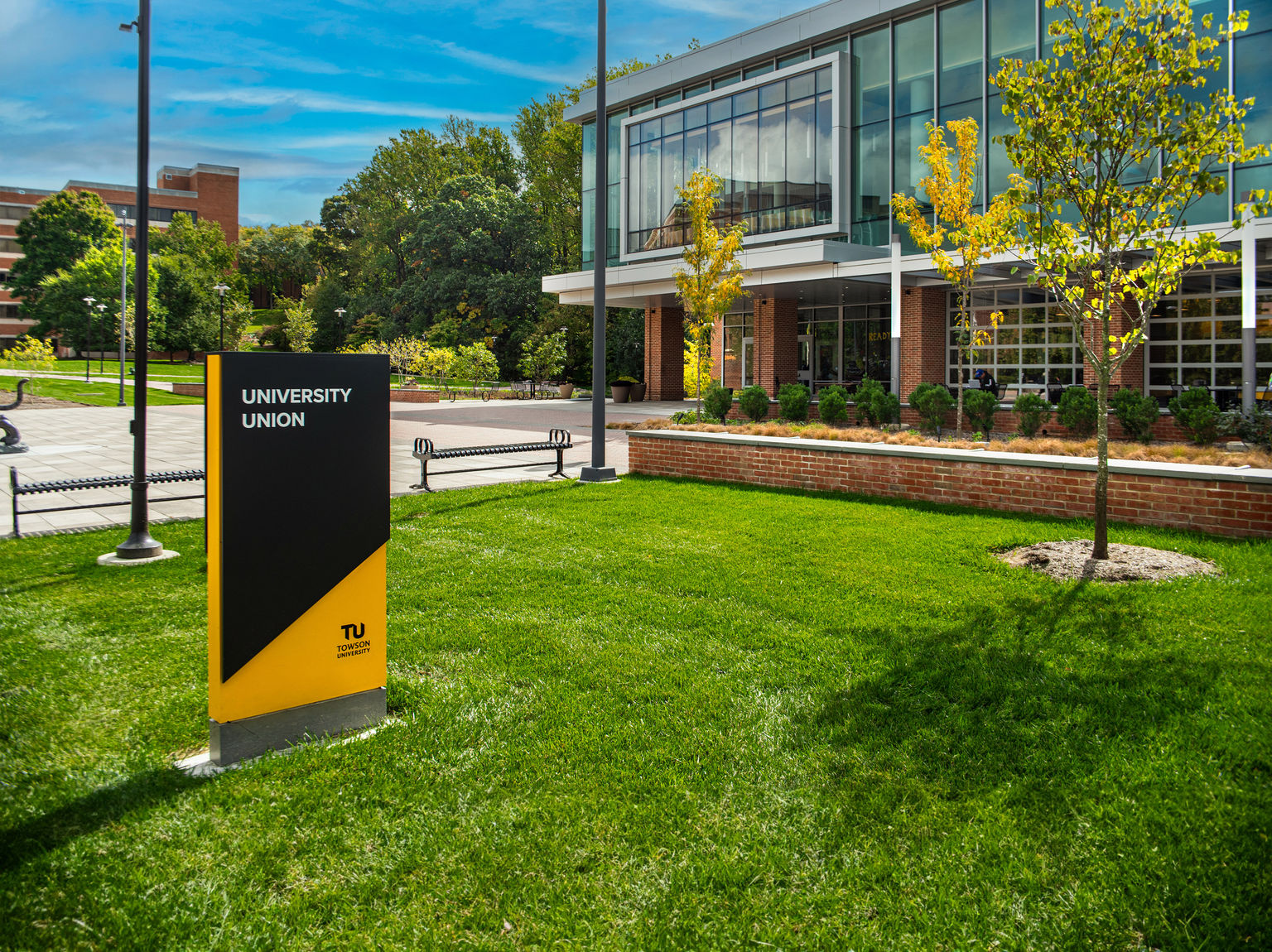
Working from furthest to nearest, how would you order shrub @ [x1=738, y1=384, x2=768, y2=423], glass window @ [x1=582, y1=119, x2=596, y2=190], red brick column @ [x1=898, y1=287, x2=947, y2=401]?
glass window @ [x1=582, y1=119, x2=596, y2=190], red brick column @ [x1=898, y1=287, x2=947, y2=401], shrub @ [x1=738, y1=384, x2=768, y2=423]

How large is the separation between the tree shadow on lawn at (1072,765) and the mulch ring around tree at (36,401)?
34.5m

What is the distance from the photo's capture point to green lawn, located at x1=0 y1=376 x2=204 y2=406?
35.6m

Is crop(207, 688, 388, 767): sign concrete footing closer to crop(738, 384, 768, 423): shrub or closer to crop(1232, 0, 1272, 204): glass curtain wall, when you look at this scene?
crop(738, 384, 768, 423): shrub

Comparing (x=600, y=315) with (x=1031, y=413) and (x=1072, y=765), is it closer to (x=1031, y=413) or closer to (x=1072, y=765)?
(x=1031, y=413)

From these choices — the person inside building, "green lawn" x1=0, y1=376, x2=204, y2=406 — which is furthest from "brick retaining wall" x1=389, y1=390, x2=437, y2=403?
the person inside building

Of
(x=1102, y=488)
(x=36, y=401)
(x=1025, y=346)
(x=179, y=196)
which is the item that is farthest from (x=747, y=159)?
(x=179, y=196)

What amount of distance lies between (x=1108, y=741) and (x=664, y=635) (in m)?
2.55

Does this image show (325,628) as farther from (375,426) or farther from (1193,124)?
(1193,124)

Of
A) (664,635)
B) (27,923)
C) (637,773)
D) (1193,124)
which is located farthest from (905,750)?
(1193,124)

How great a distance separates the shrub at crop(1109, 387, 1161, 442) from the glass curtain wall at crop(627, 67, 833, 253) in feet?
43.7

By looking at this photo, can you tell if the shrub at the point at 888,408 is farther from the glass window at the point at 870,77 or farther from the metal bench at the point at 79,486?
the metal bench at the point at 79,486

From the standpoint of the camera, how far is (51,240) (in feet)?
242

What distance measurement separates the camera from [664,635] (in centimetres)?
575

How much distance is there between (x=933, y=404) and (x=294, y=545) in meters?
18.0
